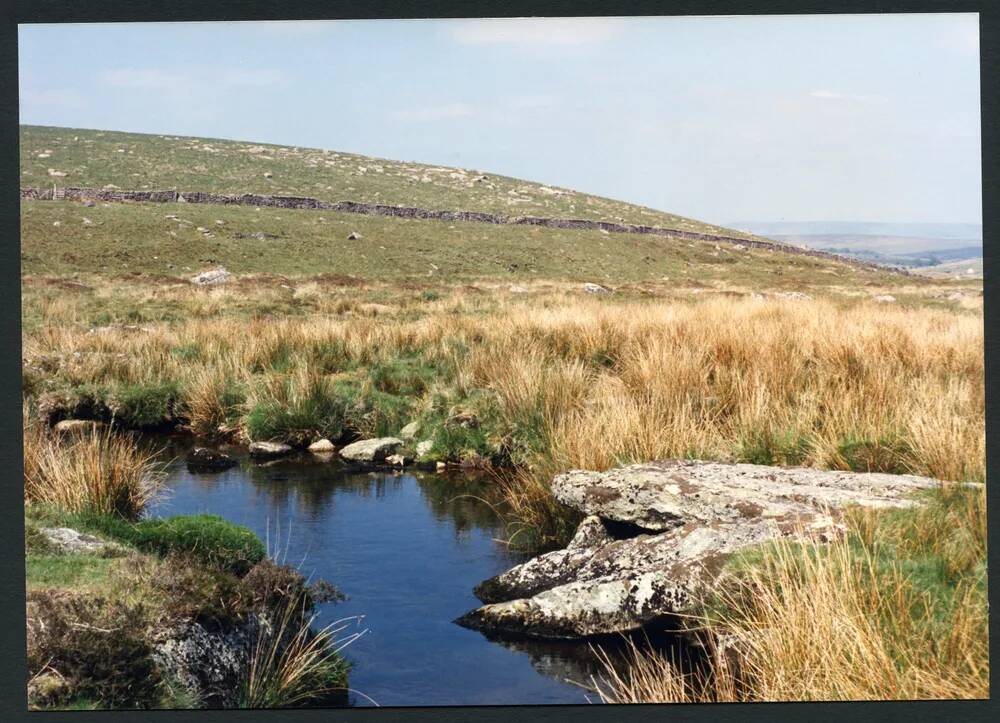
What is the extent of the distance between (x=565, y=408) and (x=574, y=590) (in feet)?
10.8

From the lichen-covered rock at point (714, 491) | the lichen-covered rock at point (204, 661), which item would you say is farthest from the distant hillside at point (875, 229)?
the lichen-covered rock at point (204, 661)

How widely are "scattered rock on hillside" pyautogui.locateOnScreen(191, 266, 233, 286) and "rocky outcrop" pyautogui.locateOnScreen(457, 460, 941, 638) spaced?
19995 millimetres

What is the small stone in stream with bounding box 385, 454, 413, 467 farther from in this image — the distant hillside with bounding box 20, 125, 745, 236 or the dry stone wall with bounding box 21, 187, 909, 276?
the distant hillside with bounding box 20, 125, 745, 236

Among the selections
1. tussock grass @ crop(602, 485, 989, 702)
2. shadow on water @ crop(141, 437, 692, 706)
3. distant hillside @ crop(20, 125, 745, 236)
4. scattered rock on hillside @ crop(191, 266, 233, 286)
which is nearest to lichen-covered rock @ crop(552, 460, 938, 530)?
tussock grass @ crop(602, 485, 989, 702)

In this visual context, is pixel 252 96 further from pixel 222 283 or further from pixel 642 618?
pixel 222 283

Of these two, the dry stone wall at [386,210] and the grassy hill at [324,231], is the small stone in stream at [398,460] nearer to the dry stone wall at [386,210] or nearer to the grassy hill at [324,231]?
the grassy hill at [324,231]

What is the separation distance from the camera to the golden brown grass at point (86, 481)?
599 cm

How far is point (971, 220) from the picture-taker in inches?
212

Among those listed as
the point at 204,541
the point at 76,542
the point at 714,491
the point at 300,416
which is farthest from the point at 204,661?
the point at 300,416

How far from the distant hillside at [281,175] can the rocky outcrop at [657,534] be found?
121 feet

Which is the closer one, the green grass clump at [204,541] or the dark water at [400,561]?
the dark water at [400,561]

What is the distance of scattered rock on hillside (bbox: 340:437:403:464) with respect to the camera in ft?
28.6

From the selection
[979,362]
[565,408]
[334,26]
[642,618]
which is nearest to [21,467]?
[334,26]

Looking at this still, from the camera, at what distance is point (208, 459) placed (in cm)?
861
